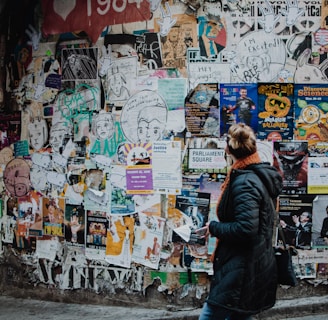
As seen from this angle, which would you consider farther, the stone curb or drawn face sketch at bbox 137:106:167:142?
drawn face sketch at bbox 137:106:167:142

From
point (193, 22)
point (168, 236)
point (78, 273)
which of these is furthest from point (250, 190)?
point (78, 273)

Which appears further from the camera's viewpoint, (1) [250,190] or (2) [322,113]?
(2) [322,113]

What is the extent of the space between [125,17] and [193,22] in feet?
2.25

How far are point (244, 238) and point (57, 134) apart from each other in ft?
9.85

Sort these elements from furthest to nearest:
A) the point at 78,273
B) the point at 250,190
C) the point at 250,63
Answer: the point at 78,273
the point at 250,63
the point at 250,190

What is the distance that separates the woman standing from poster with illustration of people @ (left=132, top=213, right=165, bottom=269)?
1.81 meters

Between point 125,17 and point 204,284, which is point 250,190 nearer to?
point 204,284

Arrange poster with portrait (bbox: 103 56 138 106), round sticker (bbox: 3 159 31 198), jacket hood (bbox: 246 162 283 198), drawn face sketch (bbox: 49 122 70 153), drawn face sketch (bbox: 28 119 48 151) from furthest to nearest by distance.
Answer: round sticker (bbox: 3 159 31 198), drawn face sketch (bbox: 28 119 48 151), drawn face sketch (bbox: 49 122 70 153), poster with portrait (bbox: 103 56 138 106), jacket hood (bbox: 246 162 283 198)

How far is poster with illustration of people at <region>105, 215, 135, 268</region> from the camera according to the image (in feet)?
19.4

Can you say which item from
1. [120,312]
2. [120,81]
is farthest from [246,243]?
[120,81]

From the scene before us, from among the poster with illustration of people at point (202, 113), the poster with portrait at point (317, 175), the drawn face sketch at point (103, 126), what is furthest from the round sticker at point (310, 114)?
the drawn face sketch at point (103, 126)

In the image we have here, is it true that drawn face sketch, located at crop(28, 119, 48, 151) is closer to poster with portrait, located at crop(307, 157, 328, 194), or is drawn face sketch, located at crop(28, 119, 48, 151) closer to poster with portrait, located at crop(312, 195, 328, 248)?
poster with portrait, located at crop(307, 157, 328, 194)

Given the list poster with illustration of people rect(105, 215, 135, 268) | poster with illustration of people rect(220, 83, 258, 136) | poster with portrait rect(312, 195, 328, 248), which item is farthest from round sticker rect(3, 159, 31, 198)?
poster with portrait rect(312, 195, 328, 248)

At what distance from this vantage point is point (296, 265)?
578 cm
